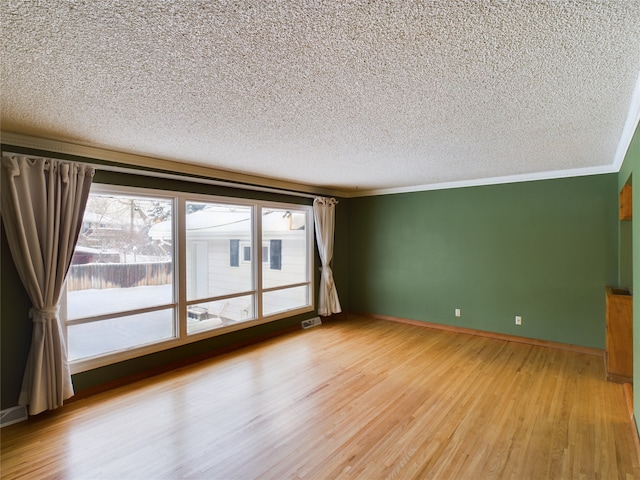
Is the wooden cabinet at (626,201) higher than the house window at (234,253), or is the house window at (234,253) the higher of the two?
the wooden cabinet at (626,201)

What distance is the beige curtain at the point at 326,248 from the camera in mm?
5746

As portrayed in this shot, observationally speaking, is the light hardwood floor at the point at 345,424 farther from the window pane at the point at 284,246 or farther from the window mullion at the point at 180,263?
the window pane at the point at 284,246

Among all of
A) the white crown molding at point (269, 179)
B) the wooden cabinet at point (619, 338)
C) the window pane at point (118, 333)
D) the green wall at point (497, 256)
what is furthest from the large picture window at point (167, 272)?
the wooden cabinet at point (619, 338)

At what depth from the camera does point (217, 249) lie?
444 cm

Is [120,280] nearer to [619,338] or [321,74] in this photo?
[321,74]

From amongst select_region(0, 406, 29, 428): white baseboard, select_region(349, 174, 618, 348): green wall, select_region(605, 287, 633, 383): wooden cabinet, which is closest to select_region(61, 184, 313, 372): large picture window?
select_region(0, 406, 29, 428): white baseboard

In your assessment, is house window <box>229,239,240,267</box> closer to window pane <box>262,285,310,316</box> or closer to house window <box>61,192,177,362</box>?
window pane <box>262,285,310,316</box>

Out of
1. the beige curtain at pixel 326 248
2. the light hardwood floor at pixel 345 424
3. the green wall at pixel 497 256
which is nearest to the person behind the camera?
the light hardwood floor at pixel 345 424

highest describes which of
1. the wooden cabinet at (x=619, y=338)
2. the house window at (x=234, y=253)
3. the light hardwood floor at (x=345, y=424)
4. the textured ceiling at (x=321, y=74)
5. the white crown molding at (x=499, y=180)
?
the textured ceiling at (x=321, y=74)

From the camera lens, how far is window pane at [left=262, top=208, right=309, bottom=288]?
511 centimetres

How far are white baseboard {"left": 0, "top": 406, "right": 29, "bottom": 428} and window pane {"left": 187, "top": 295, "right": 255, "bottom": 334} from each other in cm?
158

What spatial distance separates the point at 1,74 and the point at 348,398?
3344 millimetres

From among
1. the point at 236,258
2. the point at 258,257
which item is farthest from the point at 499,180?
the point at 236,258

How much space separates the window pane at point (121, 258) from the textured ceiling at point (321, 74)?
2.27 feet
